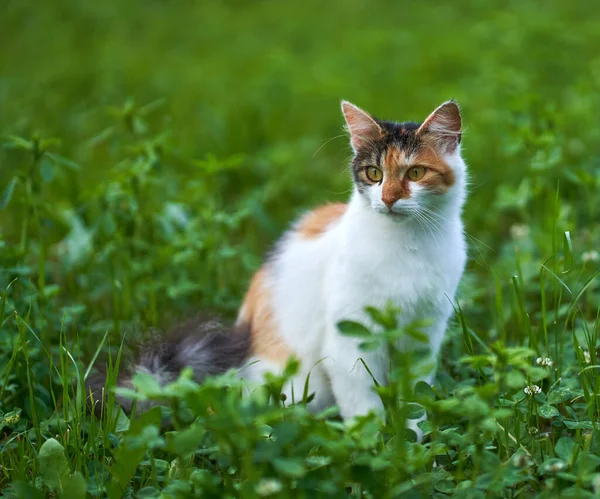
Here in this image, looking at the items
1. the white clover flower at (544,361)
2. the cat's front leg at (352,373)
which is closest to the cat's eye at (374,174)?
the cat's front leg at (352,373)

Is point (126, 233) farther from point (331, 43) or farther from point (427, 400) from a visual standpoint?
→ point (331, 43)

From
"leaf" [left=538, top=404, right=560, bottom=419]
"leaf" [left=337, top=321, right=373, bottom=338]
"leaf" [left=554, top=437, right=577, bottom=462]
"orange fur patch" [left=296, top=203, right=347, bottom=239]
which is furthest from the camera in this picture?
"orange fur patch" [left=296, top=203, right=347, bottom=239]

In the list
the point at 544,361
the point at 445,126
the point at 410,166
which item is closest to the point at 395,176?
the point at 410,166

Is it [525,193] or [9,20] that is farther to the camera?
[9,20]

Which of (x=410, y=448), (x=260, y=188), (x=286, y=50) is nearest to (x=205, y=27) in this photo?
(x=286, y=50)

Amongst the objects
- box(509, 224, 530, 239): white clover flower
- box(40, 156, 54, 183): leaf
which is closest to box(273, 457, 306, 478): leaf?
box(40, 156, 54, 183): leaf

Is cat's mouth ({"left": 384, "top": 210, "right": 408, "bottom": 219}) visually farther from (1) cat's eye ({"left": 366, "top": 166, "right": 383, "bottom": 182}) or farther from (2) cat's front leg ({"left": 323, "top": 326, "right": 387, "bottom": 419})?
(2) cat's front leg ({"left": 323, "top": 326, "right": 387, "bottom": 419})

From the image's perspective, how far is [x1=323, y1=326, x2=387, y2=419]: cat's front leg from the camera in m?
2.71

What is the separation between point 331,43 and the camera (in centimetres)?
872

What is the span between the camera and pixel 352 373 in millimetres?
2721

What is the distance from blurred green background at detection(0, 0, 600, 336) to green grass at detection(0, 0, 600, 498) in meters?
0.02

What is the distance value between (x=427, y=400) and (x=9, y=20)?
878 centimetres

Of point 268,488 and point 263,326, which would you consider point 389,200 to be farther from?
point 268,488

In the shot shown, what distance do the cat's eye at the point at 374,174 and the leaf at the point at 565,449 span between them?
105 cm
